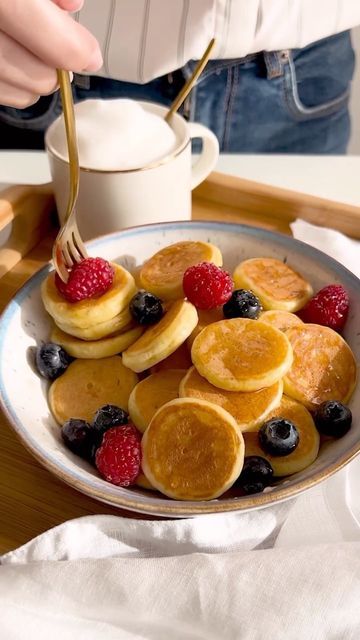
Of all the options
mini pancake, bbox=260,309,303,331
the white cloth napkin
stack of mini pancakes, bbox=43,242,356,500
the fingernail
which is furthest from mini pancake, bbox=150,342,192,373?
the fingernail

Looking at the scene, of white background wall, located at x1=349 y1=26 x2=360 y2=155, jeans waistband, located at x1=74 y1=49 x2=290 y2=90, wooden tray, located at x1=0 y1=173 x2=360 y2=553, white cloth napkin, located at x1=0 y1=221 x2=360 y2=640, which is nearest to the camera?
white cloth napkin, located at x1=0 y1=221 x2=360 y2=640

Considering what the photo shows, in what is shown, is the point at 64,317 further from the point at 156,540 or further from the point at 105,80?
the point at 105,80

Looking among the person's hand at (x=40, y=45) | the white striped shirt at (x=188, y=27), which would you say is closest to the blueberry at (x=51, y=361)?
the person's hand at (x=40, y=45)

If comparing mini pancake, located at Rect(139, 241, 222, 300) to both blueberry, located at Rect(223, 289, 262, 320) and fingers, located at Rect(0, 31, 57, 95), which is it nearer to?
blueberry, located at Rect(223, 289, 262, 320)

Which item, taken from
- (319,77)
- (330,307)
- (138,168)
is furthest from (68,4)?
(319,77)

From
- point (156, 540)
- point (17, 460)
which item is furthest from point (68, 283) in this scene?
point (156, 540)

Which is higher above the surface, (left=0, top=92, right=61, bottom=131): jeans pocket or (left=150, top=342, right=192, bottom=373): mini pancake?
(left=0, top=92, right=61, bottom=131): jeans pocket

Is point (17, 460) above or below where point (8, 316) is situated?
below
